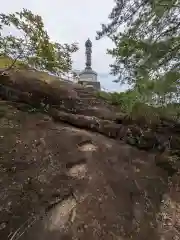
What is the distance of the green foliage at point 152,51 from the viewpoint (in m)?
4.52

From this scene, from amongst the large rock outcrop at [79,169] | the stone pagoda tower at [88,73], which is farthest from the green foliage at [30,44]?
the stone pagoda tower at [88,73]

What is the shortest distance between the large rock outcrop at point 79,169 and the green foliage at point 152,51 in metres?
1.03

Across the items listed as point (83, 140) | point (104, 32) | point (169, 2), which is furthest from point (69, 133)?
point (169, 2)

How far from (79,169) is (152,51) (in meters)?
2.29

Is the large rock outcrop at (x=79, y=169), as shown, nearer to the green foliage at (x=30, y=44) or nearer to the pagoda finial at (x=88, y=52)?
the green foliage at (x=30, y=44)

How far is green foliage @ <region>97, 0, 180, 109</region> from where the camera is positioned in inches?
178

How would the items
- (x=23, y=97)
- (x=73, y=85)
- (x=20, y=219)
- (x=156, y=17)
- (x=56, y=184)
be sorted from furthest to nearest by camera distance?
(x=73, y=85) < (x=23, y=97) < (x=156, y=17) < (x=56, y=184) < (x=20, y=219)

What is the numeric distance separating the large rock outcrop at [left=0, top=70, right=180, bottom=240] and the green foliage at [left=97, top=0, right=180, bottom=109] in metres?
1.03

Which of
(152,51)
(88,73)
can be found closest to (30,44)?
(152,51)

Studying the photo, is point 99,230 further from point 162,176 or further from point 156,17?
point 156,17

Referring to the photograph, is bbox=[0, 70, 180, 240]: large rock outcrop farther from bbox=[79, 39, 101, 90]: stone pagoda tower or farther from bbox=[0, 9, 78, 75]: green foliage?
bbox=[79, 39, 101, 90]: stone pagoda tower

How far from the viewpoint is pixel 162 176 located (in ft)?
16.1

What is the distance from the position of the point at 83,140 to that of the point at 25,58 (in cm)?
187

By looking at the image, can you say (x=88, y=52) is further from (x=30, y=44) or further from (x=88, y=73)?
(x=30, y=44)
